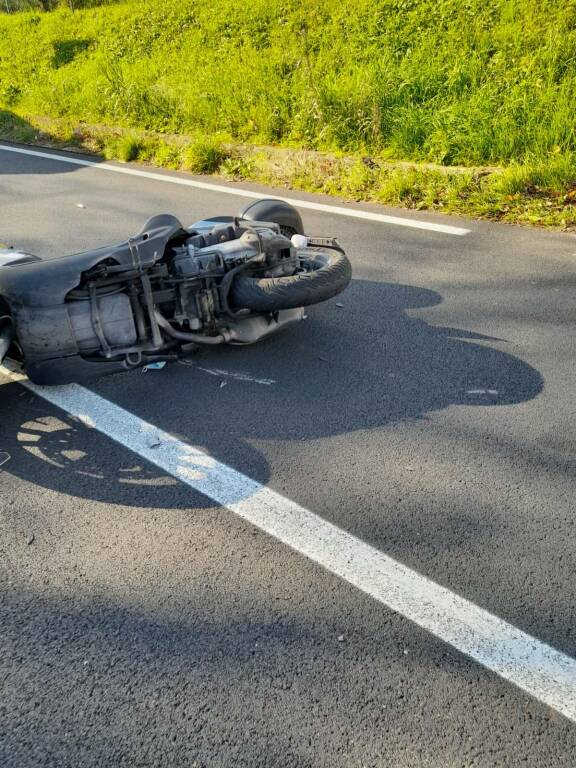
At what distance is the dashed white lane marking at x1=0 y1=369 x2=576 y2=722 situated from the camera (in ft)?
6.81

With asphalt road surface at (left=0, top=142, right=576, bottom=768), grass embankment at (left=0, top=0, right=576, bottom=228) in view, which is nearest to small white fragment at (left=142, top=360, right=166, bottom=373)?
asphalt road surface at (left=0, top=142, right=576, bottom=768)

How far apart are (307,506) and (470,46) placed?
7608mm

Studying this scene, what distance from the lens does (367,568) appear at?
248 cm

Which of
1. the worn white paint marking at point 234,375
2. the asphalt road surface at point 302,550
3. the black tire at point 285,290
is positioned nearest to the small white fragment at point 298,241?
the black tire at point 285,290

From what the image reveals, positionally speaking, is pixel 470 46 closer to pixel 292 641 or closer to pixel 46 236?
pixel 46 236

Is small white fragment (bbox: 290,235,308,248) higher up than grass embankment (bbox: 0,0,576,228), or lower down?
lower down

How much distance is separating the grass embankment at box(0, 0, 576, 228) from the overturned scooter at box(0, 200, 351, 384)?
Result: 9.93 ft

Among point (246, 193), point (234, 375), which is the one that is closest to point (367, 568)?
point (234, 375)

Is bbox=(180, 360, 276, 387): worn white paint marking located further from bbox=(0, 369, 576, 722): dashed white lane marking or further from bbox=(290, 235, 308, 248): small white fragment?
bbox=(290, 235, 308, 248): small white fragment

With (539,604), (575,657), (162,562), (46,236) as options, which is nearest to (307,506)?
(162,562)

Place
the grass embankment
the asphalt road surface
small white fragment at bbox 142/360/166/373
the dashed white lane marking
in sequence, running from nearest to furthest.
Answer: the asphalt road surface < the dashed white lane marking < small white fragment at bbox 142/360/166/373 < the grass embankment

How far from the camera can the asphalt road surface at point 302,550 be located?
6.47 feet

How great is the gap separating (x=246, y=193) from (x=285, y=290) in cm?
420

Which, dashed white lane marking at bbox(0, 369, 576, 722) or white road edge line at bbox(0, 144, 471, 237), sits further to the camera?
white road edge line at bbox(0, 144, 471, 237)
